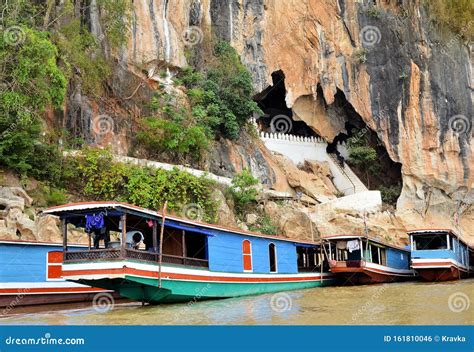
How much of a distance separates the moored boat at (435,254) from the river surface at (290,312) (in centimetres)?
471

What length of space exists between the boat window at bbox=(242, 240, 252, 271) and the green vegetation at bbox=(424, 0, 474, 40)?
1913 cm

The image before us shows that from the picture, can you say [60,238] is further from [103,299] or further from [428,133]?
[428,133]

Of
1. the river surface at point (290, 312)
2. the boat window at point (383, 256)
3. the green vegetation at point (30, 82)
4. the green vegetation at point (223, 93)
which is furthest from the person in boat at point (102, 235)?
the green vegetation at point (223, 93)

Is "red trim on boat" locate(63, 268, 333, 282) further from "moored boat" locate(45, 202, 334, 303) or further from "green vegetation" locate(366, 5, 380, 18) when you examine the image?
"green vegetation" locate(366, 5, 380, 18)

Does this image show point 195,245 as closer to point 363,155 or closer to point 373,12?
point 363,155

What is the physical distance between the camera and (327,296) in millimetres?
15312

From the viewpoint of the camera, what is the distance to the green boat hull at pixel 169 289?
1222cm

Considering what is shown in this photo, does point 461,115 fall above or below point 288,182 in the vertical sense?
above

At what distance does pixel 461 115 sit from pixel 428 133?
1.86 metres

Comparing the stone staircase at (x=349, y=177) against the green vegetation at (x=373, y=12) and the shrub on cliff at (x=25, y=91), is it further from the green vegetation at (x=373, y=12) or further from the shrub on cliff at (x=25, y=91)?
the shrub on cliff at (x=25, y=91)

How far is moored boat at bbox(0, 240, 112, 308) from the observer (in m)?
13.1

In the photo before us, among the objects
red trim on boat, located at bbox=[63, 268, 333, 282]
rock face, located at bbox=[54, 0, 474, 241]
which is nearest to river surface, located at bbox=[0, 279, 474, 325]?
red trim on boat, located at bbox=[63, 268, 333, 282]

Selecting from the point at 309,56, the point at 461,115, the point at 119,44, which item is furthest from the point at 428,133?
the point at 119,44

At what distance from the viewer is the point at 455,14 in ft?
101
